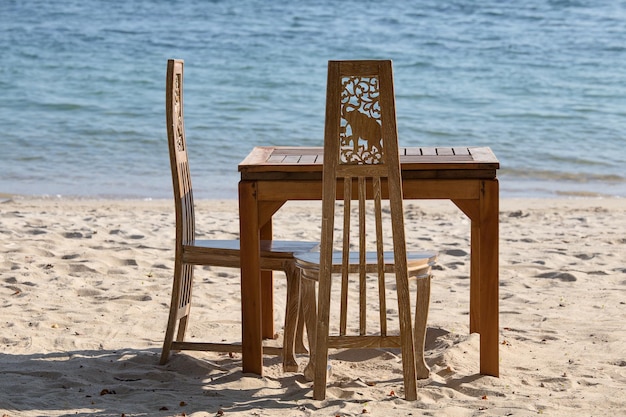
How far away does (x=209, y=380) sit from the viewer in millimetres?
3639

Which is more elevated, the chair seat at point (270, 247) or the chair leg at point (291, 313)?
the chair seat at point (270, 247)

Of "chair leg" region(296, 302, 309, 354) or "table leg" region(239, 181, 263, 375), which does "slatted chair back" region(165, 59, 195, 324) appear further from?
"chair leg" region(296, 302, 309, 354)

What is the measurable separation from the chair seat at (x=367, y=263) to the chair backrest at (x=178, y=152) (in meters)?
0.55

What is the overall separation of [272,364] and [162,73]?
13.3 metres

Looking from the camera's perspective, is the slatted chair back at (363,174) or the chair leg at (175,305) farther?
the chair leg at (175,305)

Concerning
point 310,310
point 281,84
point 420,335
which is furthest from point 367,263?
point 281,84

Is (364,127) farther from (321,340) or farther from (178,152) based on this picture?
(178,152)

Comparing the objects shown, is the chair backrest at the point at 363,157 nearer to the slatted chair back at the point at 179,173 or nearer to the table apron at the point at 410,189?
the table apron at the point at 410,189

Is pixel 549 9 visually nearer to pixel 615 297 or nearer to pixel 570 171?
pixel 570 171

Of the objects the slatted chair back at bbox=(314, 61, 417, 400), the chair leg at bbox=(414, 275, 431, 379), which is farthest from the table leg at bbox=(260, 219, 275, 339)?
the slatted chair back at bbox=(314, 61, 417, 400)

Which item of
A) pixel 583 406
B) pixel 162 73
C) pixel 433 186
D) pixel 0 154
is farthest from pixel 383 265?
pixel 162 73

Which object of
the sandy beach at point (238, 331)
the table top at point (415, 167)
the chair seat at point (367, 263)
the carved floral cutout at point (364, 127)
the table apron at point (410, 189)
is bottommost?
the sandy beach at point (238, 331)

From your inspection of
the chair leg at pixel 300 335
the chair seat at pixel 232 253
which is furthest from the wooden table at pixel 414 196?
the chair leg at pixel 300 335

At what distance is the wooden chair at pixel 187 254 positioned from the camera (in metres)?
3.72
